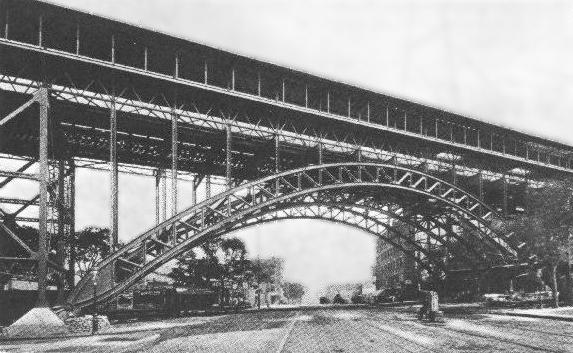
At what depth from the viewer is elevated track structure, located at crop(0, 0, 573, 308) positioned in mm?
23172

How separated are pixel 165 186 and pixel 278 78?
896 centimetres

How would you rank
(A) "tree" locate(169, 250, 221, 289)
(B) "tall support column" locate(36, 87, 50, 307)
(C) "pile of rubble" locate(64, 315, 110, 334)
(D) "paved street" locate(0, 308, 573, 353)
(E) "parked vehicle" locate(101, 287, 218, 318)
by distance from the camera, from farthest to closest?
1. (A) "tree" locate(169, 250, 221, 289)
2. (E) "parked vehicle" locate(101, 287, 218, 318)
3. (C) "pile of rubble" locate(64, 315, 110, 334)
4. (B) "tall support column" locate(36, 87, 50, 307)
5. (D) "paved street" locate(0, 308, 573, 353)

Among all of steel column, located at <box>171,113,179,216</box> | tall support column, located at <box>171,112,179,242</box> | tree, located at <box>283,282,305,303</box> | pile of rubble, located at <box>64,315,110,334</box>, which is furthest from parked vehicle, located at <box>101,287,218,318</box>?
tree, located at <box>283,282,305,303</box>

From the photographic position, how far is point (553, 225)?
34.6 meters

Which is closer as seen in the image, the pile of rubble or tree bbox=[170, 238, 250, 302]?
the pile of rubble

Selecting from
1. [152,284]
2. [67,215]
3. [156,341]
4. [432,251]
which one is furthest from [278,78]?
[152,284]

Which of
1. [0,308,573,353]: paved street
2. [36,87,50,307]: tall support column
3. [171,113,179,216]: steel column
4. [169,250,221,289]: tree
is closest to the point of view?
[0,308,573,353]: paved street

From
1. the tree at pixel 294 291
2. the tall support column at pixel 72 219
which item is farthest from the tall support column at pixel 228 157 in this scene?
the tree at pixel 294 291

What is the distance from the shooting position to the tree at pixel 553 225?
1351 inches

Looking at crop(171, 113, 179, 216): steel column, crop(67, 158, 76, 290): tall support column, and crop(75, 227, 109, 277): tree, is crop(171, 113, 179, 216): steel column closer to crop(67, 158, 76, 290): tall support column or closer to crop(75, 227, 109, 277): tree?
crop(67, 158, 76, 290): tall support column

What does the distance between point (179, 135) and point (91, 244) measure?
31.7 m

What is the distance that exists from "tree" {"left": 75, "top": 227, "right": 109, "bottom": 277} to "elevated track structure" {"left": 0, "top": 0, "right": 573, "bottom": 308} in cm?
2131

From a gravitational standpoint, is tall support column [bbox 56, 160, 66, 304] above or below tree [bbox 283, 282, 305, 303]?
above

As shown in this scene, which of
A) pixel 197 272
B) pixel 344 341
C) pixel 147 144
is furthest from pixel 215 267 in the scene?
pixel 344 341
